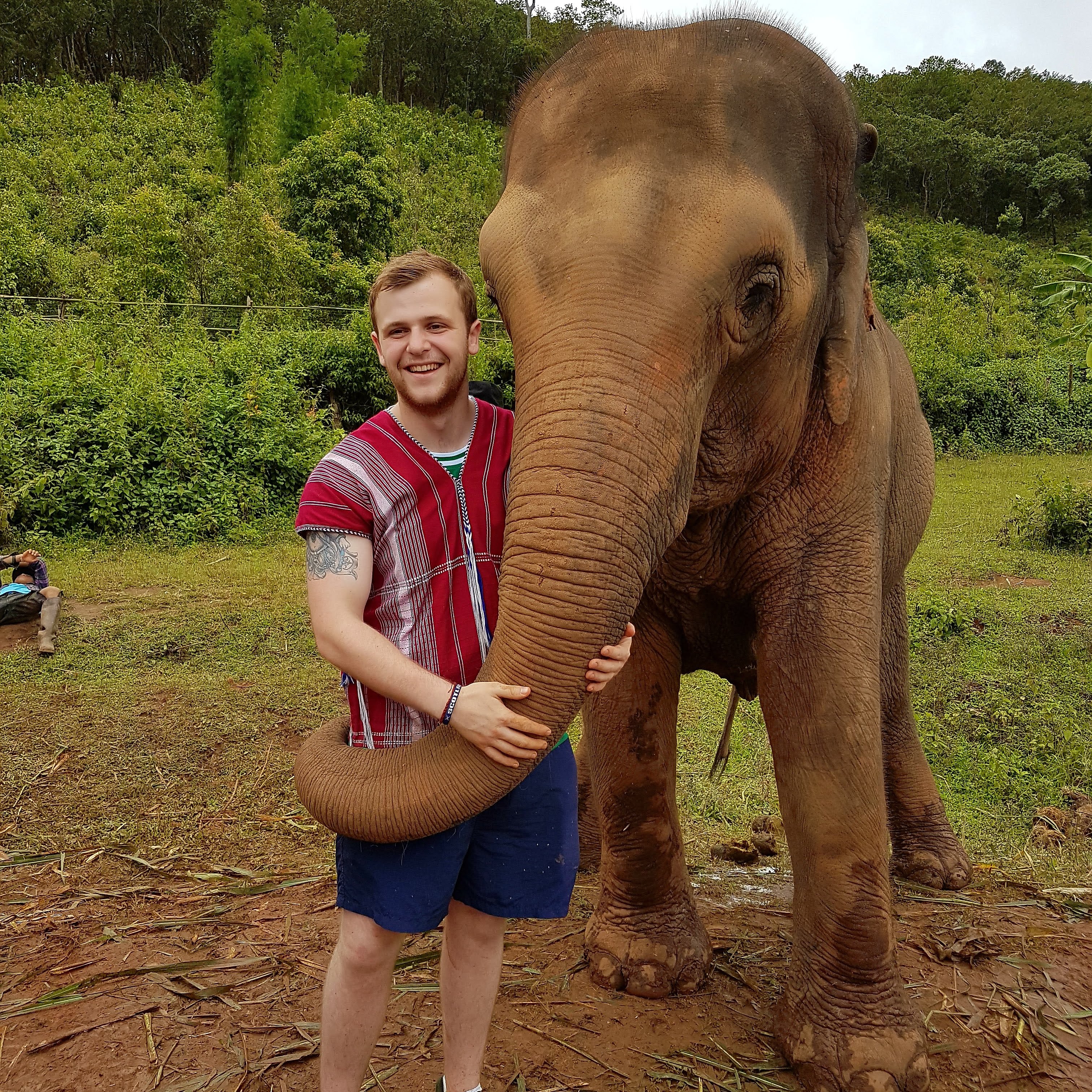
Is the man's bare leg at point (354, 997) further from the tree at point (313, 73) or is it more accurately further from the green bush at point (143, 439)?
the tree at point (313, 73)

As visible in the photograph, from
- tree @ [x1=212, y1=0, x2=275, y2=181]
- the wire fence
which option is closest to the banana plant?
the wire fence

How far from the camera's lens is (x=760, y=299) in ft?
7.60

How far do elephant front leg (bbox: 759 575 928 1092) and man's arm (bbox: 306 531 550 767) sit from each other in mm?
1193

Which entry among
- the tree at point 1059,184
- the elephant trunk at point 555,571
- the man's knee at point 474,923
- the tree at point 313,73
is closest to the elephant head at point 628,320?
the elephant trunk at point 555,571

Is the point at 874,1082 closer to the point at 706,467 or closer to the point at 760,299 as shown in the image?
the point at 706,467

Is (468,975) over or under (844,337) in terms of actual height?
under

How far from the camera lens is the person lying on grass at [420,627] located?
2098 mm

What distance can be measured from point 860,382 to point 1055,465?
19934 millimetres

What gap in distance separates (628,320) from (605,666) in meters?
0.69

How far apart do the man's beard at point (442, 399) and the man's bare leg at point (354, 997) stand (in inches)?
42.6

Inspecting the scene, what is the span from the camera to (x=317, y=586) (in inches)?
82.3

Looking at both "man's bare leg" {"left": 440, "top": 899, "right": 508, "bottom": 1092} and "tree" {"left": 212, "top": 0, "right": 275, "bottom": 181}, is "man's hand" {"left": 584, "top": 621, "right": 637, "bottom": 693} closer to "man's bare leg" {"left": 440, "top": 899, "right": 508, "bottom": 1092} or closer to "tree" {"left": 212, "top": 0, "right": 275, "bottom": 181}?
"man's bare leg" {"left": 440, "top": 899, "right": 508, "bottom": 1092}

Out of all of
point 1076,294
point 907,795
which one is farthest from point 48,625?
point 1076,294

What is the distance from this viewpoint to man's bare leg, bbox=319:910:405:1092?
7.17 feet
